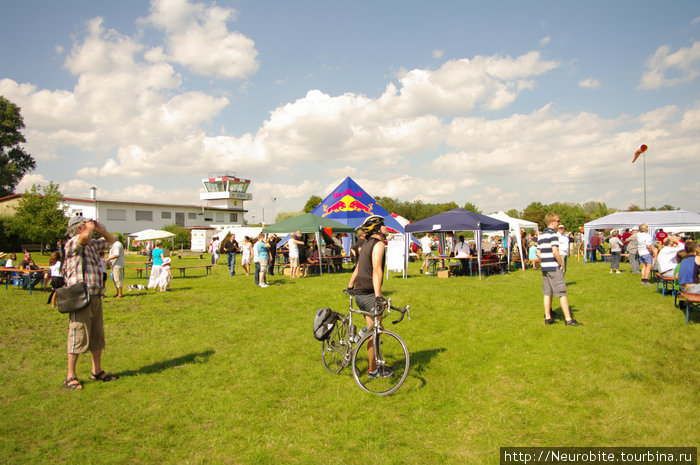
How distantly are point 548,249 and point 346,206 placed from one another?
50.7ft

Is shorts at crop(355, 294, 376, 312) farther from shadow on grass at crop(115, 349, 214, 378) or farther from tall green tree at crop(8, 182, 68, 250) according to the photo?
tall green tree at crop(8, 182, 68, 250)

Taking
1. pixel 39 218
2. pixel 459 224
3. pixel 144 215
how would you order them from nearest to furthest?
1. pixel 459 224
2. pixel 39 218
3. pixel 144 215

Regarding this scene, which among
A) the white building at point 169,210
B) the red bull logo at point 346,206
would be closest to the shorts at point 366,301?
the red bull logo at point 346,206

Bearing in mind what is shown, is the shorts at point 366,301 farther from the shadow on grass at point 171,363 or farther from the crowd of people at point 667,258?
the crowd of people at point 667,258

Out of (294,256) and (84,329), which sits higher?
(294,256)

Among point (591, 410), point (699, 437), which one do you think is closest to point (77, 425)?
point (591, 410)

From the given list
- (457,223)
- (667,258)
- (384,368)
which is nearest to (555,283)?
(384,368)

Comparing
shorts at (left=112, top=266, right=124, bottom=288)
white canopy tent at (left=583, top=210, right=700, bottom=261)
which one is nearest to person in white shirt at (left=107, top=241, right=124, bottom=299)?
shorts at (left=112, top=266, right=124, bottom=288)

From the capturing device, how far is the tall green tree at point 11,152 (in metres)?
41.6

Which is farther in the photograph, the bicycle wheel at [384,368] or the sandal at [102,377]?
the sandal at [102,377]

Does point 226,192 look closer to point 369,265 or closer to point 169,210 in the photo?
point 169,210

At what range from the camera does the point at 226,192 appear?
77.4 metres

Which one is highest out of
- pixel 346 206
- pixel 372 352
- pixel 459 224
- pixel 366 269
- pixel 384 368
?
pixel 346 206

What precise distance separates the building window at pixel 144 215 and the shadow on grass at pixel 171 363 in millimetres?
56688
